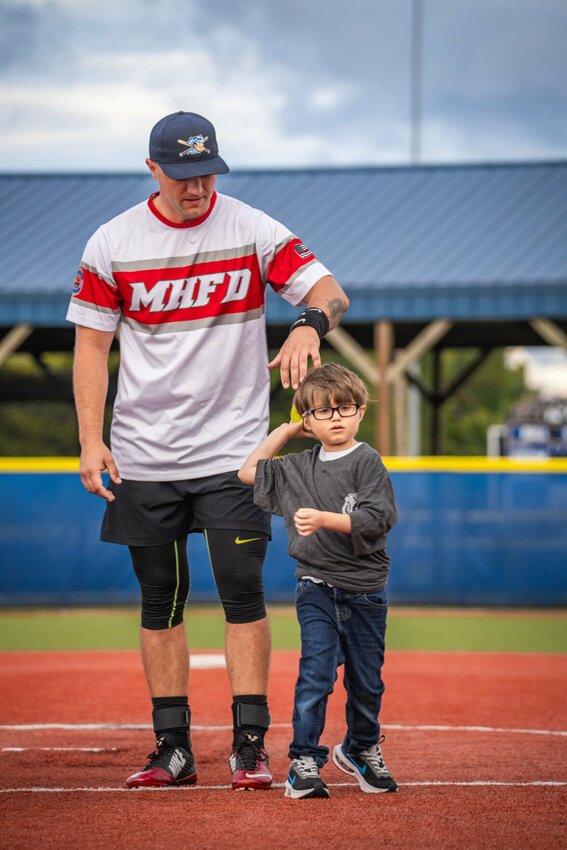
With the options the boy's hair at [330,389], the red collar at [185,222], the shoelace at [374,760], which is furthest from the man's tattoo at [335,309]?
the shoelace at [374,760]

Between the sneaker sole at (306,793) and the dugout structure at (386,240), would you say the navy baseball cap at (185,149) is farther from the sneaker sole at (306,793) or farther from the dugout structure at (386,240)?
the dugout structure at (386,240)

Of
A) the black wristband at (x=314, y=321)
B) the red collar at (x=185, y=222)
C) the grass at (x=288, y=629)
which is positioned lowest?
the grass at (x=288, y=629)

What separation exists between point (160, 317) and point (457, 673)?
437 centimetres

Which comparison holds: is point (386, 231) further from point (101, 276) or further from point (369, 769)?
point (369, 769)

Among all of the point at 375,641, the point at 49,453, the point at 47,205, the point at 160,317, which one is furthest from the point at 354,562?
the point at 49,453

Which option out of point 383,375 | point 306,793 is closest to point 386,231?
point 383,375

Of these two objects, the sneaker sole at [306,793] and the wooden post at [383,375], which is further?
the wooden post at [383,375]

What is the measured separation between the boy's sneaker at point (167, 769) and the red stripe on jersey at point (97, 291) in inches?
60.8

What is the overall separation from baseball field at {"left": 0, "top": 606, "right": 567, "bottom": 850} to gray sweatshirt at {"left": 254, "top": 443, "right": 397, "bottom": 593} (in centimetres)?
72

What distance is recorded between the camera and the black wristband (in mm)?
4293

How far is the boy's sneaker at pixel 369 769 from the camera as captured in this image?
4133 millimetres

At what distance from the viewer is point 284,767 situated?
15.7 feet

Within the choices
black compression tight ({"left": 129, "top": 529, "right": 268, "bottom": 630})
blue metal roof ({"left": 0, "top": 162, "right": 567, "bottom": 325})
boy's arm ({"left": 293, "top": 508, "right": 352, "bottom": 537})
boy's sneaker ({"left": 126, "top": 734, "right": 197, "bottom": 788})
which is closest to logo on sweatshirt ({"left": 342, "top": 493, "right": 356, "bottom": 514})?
boy's arm ({"left": 293, "top": 508, "right": 352, "bottom": 537})

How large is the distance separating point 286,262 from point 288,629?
20.0 feet
